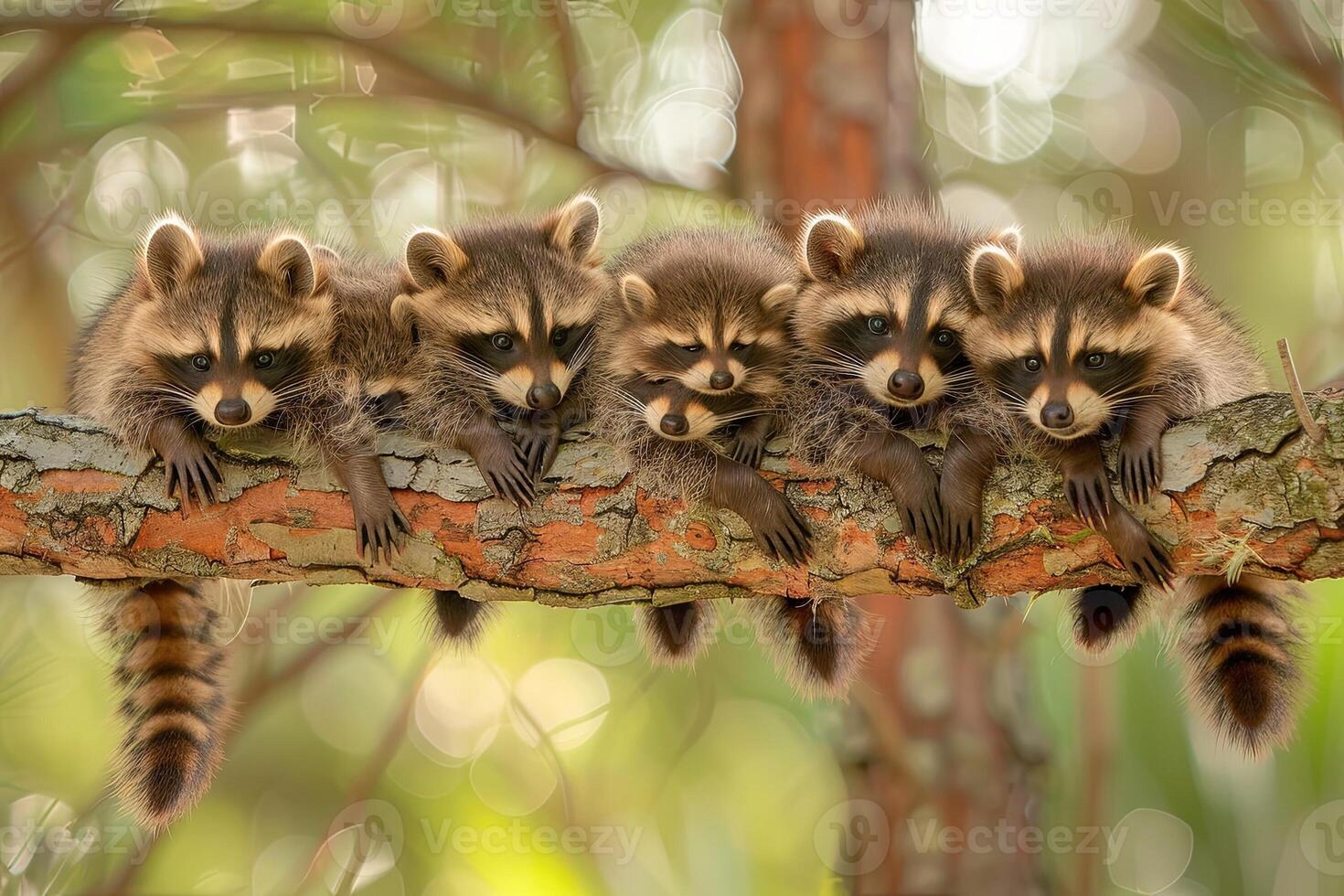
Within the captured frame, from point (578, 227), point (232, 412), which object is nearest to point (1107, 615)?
point (578, 227)

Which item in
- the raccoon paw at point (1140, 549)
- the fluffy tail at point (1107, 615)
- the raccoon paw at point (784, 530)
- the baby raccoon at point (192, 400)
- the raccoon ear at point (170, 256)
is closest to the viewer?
the raccoon paw at point (1140, 549)

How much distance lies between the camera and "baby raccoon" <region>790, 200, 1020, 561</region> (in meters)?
3.28

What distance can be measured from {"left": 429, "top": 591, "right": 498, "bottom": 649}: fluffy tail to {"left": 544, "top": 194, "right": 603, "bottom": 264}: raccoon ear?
146 centimetres

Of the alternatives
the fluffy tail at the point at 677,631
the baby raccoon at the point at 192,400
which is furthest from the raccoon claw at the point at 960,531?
the baby raccoon at the point at 192,400

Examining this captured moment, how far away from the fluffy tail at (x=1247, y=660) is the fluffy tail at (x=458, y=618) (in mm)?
2571

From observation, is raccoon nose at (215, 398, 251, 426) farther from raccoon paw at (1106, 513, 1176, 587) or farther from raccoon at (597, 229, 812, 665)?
raccoon paw at (1106, 513, 1176, 587)

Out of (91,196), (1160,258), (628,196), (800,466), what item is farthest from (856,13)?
(91,196)

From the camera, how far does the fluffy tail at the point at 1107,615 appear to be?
147 inches

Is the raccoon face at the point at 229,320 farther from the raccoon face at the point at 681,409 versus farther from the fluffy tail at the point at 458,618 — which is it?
the raccoon face at the point at 681,409

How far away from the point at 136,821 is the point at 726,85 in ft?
15.3

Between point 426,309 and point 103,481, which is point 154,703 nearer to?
point 103,481

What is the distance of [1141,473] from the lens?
3076mm

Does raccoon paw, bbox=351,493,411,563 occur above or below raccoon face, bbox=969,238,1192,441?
below

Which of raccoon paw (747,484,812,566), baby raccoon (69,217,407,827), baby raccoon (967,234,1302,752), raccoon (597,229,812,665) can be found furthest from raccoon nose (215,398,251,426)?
baby raccoon (967,234,1302,752)
